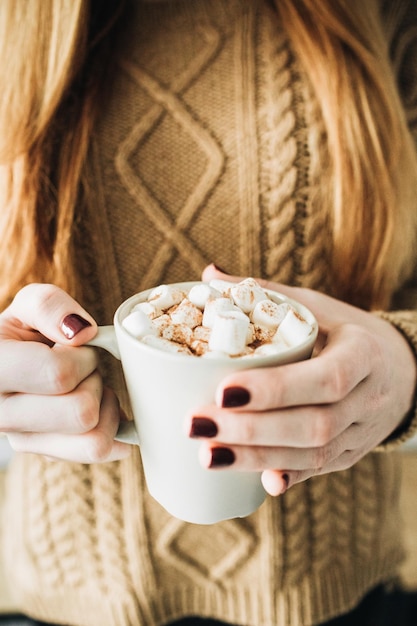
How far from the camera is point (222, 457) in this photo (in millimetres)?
422

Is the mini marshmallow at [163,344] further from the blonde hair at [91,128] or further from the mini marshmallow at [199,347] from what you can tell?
the blonde hair at [91,128]

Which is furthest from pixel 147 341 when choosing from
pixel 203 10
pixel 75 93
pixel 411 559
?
pixel 411 559

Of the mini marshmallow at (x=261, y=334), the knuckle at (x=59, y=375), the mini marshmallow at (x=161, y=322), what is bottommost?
the knuckle at (x=59, y=375)

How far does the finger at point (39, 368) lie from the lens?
441mm

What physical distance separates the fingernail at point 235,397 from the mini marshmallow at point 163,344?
0.05 m

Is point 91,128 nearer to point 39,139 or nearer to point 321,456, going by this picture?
point 39,139

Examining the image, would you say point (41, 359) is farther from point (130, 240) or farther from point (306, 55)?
point (306, 55)

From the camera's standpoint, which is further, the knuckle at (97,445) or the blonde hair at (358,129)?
the blonde hair at (358,129)

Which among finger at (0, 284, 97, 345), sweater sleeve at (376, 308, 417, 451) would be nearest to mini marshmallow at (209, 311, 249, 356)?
finger at (0, 284, 97, 345)

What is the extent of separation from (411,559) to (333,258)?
1.25 meters

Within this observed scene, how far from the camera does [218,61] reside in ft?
2.51

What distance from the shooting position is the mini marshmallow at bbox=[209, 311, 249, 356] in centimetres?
41

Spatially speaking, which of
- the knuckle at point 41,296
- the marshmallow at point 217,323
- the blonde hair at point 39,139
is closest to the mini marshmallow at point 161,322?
the marshmallow at point 217,323

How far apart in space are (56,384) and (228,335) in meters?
0.16
